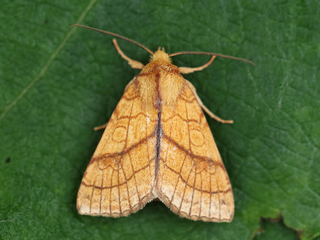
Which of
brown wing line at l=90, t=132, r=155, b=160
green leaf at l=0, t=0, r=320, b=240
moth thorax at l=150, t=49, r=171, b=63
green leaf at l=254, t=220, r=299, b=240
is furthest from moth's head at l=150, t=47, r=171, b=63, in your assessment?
green leaf at l=254, t=220, r=299, b=240

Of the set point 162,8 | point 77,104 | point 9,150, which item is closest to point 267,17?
point 162,8

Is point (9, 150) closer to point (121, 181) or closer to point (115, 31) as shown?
point (121, 181)

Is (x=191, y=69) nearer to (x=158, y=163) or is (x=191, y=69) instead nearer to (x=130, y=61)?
(x=130, y=61)

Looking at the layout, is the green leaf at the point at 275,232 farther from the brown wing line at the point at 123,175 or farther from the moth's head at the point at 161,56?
the moth's head at the point at 161,56

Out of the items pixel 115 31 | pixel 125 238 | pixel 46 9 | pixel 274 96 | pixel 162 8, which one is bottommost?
pixel 125 238

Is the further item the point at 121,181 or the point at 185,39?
the point at 185,39

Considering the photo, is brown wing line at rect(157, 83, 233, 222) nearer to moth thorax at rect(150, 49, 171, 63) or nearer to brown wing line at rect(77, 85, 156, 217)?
brown wing line at rect(77, 85, 156, 217)

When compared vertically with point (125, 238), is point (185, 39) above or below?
above

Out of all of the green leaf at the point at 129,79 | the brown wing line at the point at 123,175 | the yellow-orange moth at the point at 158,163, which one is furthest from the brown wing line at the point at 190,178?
the green leaf at the point at 129,79
